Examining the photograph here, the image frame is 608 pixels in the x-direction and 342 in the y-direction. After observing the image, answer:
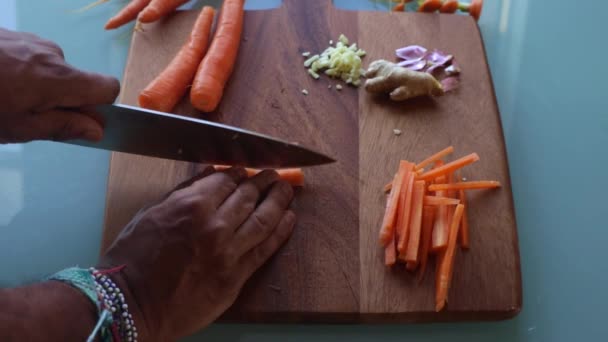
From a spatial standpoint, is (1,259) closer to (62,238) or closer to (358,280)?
(62,238)

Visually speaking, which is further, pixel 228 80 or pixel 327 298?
pixel 228 80

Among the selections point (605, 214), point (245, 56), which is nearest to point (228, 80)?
point (245, 56)

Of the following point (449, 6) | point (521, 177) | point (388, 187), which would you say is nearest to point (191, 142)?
point (388, 187)

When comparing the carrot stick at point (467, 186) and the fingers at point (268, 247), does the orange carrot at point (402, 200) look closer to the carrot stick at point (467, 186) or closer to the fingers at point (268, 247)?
the carrot stick at point (467, 186)

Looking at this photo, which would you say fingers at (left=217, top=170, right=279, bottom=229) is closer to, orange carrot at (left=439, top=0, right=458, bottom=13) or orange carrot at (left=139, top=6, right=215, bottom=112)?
orange carrot at (left=139, top=6, right=215, bottom=112)

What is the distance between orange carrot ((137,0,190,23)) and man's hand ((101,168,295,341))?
777mm

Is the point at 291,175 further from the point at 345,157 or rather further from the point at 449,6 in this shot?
the point at 449,6

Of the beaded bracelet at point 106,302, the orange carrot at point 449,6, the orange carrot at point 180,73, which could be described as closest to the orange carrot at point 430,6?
the orange carrot at point 449,6

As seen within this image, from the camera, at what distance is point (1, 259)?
1.82 meters

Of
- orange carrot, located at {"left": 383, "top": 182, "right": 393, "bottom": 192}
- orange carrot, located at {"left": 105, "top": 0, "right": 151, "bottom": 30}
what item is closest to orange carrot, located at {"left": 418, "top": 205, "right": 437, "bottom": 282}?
orange carrot, located at {"left": 383, "top": 182, "right": 393, "bottom": 192}

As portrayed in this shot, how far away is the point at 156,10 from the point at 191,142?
72cm

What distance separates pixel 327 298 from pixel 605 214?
35.5 inches

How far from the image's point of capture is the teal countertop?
1707mm

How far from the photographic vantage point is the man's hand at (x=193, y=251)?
1457 mm
